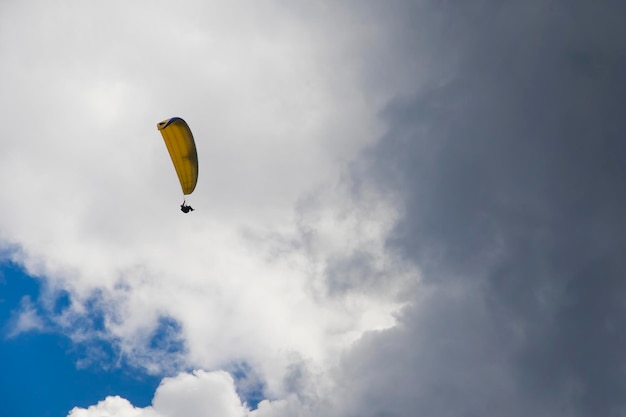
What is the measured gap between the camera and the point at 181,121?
93.2 meters

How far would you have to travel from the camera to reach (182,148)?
311 feet

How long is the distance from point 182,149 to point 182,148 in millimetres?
173

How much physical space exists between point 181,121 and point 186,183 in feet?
35.4

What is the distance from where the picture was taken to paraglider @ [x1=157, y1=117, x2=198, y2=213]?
303ft

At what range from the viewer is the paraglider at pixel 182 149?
3636 inches

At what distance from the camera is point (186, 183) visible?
319 ft

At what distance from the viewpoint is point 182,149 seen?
94812 mm

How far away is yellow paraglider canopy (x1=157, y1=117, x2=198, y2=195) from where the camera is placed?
3639 inches

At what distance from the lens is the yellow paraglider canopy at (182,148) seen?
92438mm
